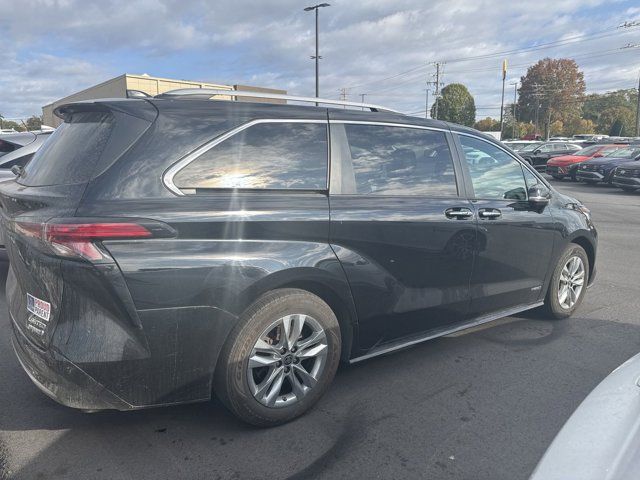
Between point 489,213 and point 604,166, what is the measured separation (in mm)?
18550

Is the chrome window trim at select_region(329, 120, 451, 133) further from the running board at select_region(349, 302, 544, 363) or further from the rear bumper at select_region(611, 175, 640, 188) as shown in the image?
the rear bumper at select_region(611, 175, 640, 188)

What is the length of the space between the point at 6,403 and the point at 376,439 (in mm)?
2324

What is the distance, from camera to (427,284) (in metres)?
3.51

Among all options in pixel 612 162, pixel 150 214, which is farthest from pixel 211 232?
pixel 612 162

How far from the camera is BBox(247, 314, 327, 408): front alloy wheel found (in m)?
2.81

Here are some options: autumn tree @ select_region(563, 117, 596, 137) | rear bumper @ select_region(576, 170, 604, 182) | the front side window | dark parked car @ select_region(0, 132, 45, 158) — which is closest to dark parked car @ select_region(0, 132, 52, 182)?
dark parked car @ select_region(0, 132, 45, 158)

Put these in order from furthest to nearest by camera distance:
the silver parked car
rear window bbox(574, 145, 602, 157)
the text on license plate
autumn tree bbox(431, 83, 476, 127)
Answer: autumn tree bbox(431, 83, 476, 127) < rear window bbox(574, 145, 602, 157) < the text on license plate < the silver parked car

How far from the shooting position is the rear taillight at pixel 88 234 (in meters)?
2.37

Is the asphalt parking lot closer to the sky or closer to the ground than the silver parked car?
closer to the ground

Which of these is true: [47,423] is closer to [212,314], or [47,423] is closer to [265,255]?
Result: [212,314]

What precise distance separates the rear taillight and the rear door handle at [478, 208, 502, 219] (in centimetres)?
242

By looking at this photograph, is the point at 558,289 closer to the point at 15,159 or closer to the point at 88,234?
the point at 88,234

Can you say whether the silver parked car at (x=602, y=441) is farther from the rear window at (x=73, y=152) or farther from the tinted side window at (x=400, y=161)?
the rear window at (x=73, y=152)

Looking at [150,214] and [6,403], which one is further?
[6,403]
